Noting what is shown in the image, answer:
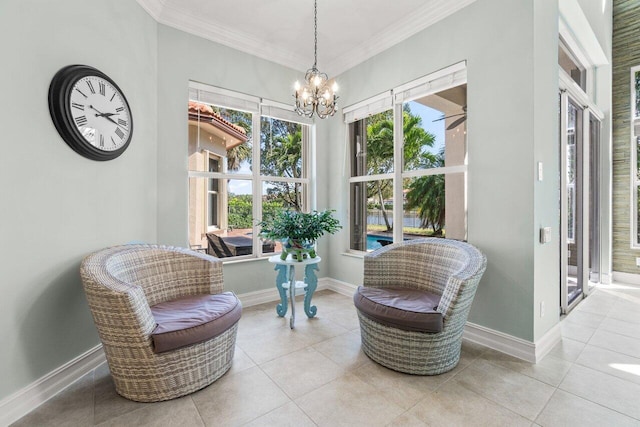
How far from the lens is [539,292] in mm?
2354

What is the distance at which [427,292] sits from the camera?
251 cm

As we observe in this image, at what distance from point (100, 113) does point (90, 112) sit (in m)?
0.08

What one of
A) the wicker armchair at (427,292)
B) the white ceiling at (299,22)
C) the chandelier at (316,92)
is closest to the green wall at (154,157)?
the white ceiling at (299,22)

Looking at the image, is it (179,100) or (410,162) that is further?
(410,162)

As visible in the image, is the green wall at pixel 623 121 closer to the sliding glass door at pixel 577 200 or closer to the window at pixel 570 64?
the window at pixel 570 64

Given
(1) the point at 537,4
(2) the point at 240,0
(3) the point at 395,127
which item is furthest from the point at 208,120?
(1) the point at 537,4

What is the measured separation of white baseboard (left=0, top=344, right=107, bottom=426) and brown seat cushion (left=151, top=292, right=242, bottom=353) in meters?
0.59

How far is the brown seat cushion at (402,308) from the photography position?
1.97m

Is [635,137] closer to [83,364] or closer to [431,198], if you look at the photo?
[431,198]

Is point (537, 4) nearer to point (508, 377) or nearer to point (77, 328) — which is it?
point (508, 377)

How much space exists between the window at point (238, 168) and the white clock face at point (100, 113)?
0.86m

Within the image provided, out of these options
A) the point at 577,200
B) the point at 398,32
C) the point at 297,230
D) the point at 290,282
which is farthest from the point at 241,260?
the point at 577,200

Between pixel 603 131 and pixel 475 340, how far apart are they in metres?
3.94

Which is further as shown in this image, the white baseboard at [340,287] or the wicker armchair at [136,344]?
the white baseboard at [340,287]
